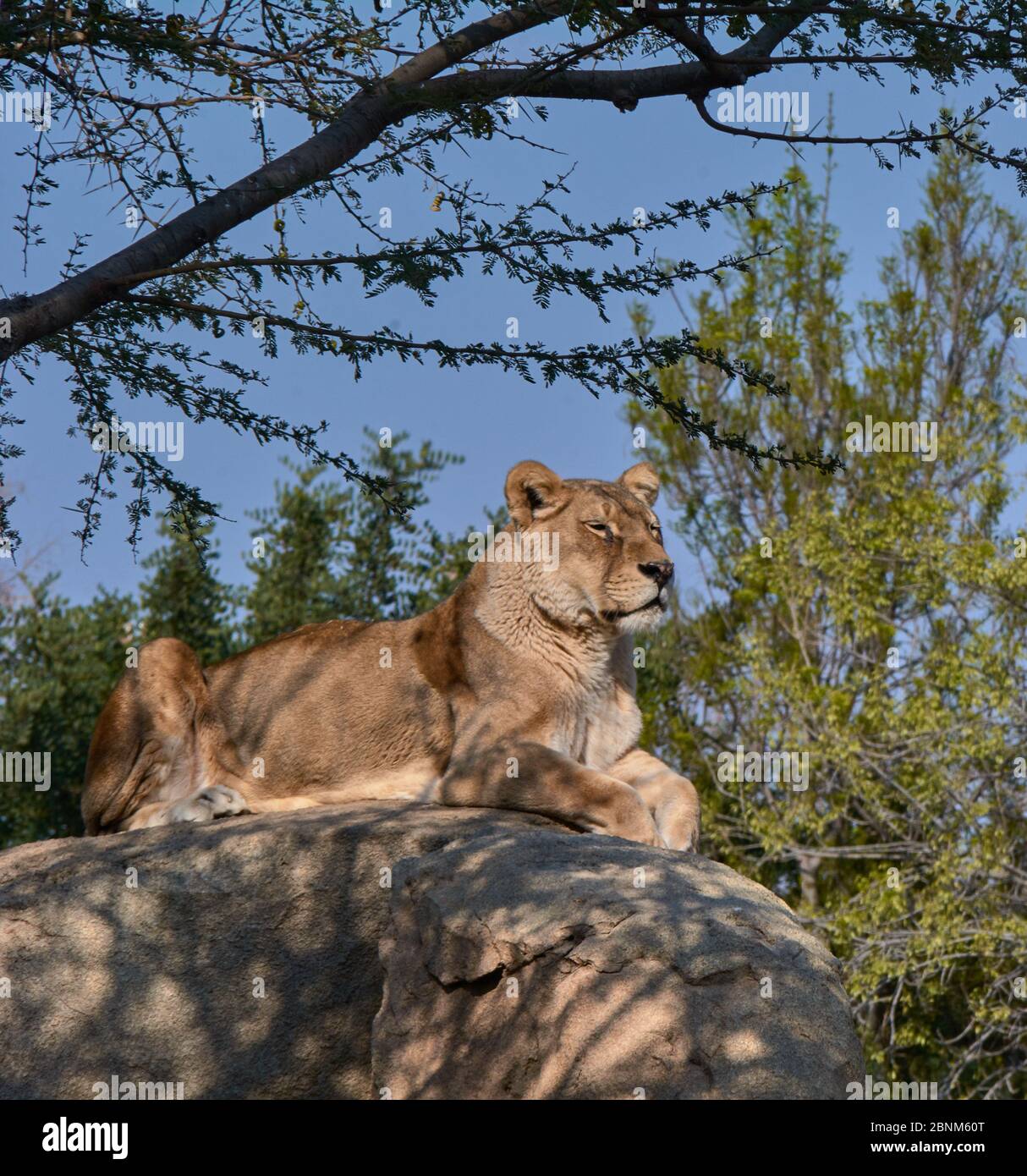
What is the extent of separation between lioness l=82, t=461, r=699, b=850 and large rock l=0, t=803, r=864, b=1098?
371 mm

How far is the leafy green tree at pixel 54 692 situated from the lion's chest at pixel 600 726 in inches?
395

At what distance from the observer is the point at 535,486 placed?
874cm

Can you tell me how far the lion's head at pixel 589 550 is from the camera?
8.38 m

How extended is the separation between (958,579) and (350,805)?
39.6 feet

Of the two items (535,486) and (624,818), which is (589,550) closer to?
(535,486)

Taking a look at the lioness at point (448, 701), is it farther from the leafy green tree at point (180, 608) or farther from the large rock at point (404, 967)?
the leafy green tree at point (180, 608)

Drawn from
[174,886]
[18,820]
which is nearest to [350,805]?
[174,886]

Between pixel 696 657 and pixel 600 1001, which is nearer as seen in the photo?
pixel 600 1001

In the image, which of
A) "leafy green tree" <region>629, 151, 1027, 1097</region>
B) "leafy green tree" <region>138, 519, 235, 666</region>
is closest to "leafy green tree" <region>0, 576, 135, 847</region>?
"leafy green tree" <region>138, 519, 235, 666</region>

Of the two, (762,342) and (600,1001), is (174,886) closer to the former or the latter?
(600,1001)

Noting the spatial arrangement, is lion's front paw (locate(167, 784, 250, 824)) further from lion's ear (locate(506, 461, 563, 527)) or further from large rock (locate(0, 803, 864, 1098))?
lion's ear (locate(506, 461, 563, 527))

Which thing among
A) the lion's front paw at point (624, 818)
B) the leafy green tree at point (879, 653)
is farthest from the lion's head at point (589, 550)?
the leafy green tree at point (879, 653)

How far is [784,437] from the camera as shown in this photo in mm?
25078

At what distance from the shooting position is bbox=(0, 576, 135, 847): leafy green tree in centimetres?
1777
